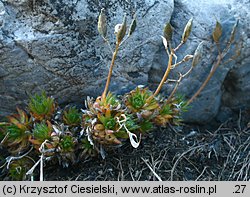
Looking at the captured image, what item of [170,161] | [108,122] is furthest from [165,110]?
[108,122]

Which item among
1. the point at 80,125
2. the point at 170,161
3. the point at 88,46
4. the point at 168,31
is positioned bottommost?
the point at 170,161

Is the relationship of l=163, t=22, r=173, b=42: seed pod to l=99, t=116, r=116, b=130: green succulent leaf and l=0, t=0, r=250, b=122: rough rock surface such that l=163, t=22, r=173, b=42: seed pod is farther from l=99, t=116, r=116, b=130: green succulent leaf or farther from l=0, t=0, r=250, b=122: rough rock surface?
l=99, t=116, r=116, b=130: green succulent leaf

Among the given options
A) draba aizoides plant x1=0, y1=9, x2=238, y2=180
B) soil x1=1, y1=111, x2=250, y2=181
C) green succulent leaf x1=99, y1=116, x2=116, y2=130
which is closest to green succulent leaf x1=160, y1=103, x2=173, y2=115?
draba aizoides plant x1=0, y1=9, x2=238, y2=180

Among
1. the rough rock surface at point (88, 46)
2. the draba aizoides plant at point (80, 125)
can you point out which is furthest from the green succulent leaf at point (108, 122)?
the rough rock surface at point (88, 46)

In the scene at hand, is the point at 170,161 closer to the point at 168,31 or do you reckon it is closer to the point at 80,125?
the point at 80,125

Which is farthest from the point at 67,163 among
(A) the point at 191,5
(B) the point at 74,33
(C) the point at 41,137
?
(A) the point at 191,5

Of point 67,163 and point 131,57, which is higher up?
point 131,57

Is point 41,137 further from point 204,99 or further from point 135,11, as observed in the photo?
point 204,99
